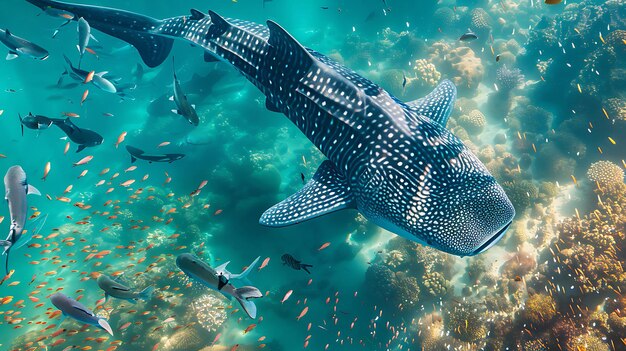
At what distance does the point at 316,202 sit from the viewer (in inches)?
174

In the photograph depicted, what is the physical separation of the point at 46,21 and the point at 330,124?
48099 millimetres

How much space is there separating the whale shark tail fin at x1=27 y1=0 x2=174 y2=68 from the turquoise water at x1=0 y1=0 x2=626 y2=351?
5249mm

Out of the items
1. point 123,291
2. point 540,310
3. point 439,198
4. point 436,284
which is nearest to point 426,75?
point 436,284

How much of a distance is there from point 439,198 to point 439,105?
281 cm

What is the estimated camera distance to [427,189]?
3.48 m

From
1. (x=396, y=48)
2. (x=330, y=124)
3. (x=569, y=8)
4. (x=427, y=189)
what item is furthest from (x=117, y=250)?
(x=569, y=8)

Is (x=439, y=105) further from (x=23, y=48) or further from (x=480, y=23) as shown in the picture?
(x=480, y=23)

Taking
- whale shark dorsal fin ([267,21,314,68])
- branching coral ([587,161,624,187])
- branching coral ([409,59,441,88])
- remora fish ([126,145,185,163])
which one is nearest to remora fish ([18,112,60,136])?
remora fish ([126,145,185,163])

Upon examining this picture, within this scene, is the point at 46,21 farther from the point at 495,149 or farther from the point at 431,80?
the point at 495,149

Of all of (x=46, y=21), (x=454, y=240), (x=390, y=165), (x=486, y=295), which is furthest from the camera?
(x=46, y=21)

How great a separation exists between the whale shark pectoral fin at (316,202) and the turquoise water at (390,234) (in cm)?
426

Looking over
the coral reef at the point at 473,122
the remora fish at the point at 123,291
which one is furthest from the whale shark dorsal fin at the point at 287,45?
the coral reef at the point at 473,122

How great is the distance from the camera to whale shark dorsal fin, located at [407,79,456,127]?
17.4 feet

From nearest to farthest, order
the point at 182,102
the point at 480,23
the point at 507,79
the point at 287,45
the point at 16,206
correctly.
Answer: the point at 16,206, the point at 287,45, the point at 182,102, the point at 507,79, the point at 480,23
